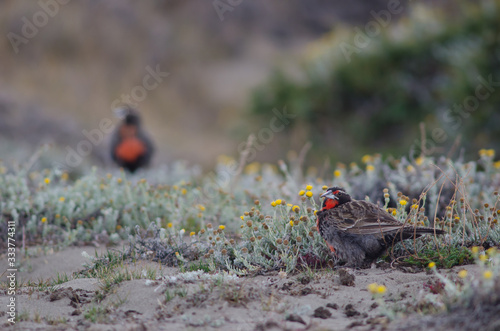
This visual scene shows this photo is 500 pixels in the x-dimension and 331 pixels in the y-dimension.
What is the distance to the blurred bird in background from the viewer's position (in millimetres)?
9945

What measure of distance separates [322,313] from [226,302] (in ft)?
2.11

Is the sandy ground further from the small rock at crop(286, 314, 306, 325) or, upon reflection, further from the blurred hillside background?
the blurred hillside background

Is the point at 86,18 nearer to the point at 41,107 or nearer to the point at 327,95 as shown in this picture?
the point at 41,107

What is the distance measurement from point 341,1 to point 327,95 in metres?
13.6

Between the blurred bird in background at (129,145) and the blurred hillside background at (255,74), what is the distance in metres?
2.35

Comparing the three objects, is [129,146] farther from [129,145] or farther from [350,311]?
[350,311]

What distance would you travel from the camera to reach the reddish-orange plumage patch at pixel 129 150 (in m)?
9.94

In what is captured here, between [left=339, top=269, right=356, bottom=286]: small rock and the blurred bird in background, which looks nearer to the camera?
[left=339, top=269, right=356, bottom=286]: small rock

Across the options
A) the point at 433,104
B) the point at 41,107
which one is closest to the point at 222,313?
the point at 433,104

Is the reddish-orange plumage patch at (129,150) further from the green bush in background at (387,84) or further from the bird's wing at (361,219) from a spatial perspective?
the bird's wing at (361,219)

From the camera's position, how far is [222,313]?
3717 millimetres

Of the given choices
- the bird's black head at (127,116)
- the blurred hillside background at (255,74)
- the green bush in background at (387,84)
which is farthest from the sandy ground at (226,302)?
the green bush in background at (387,84)

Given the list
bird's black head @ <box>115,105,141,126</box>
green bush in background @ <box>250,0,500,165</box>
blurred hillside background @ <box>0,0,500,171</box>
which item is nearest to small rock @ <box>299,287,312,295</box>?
blurred hillside background @ <box>0,0,500,171</box>

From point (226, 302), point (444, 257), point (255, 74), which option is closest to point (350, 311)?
point (226, 302)
